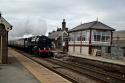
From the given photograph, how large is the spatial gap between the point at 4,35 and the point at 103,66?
9345 millimetres

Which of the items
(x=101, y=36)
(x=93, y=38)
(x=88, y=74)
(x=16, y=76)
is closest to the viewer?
(x=16, y=76)

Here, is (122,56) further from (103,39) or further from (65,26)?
(65,26)

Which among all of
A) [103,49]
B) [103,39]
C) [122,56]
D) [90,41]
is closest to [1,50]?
[122,56]

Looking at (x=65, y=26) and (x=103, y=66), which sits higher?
(x=65, y=26)

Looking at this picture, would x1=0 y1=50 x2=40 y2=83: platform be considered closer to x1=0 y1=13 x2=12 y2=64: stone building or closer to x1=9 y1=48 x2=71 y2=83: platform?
x1=9 y1=48 x2=71 y2=83: platform

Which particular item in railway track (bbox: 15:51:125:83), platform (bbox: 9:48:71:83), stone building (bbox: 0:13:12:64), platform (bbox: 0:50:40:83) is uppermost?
stone building (bbox: 0:13:12:64)

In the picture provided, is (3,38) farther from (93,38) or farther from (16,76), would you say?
(93,38)

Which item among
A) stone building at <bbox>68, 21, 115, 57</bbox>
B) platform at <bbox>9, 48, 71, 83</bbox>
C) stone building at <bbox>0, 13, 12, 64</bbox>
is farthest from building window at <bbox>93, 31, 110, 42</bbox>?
platform at <bbox>9, 48, 71, 83</bbox>

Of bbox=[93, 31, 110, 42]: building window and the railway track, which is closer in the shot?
the railway track

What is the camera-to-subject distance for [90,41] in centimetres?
4147

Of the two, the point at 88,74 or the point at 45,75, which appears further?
the point at 88,74

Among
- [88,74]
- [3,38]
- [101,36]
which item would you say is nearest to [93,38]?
[101,36]

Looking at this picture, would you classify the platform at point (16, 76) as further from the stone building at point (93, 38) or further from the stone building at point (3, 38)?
the stone building at point (93, 38)

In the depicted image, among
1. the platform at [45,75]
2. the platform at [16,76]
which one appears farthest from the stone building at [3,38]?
the platform at [16,76]
